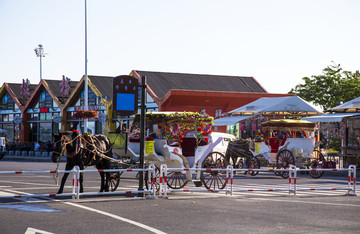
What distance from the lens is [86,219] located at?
11406mm

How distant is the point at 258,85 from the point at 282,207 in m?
48.0

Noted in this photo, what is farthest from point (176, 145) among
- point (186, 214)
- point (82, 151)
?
point (186, 214)

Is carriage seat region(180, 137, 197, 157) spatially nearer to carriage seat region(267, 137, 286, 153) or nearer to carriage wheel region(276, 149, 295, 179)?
carriage wheel region(276, 149, 295, 179)

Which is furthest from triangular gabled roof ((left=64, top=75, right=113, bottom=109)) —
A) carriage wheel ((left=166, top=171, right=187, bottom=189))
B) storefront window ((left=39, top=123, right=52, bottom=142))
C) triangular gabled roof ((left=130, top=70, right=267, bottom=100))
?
carriage wheel ((left=166, top=171, right=187, bottom=189))

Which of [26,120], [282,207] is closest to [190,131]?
[282,207]

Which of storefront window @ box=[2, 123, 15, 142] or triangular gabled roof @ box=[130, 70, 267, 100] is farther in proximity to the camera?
storefront window @ box=[2, 123, 15, 142]

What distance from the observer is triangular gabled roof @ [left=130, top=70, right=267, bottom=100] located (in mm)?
54281

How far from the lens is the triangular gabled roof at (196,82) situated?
2137 inches

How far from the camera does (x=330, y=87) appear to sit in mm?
63844

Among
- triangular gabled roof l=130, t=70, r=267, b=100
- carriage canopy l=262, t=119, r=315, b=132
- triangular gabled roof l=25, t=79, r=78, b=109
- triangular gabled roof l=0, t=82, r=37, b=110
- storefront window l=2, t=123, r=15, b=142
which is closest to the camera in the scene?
carriage canopy l=262, t=119, r=315, b=132

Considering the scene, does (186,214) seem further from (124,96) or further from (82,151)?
(82,151)

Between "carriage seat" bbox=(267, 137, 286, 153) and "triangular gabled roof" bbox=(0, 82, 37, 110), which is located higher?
"triangular gabled roof" bbox=(0, 82, 37, 110)

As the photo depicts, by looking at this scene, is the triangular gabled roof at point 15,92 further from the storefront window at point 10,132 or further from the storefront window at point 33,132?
the storefront window at point 10,132

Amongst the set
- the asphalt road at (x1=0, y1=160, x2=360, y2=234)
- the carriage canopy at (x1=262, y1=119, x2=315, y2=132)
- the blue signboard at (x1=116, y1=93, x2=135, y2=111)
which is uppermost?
the blue signboard at (x1=116, y1=93, x2=135, y2=111)
